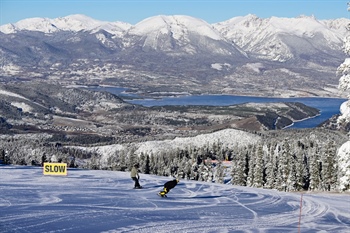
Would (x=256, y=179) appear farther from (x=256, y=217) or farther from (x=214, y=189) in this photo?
(x=256, y=217)

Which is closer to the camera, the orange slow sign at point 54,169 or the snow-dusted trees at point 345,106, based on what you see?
the snow-dusted trees at point 345,106

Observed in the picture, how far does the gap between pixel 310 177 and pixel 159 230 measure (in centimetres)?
5604

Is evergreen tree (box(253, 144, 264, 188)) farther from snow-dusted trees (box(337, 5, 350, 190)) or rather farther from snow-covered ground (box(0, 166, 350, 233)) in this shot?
snow-dusted trees (box(337, 5, 350, 190))

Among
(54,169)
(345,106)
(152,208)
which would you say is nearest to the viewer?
(152,208)

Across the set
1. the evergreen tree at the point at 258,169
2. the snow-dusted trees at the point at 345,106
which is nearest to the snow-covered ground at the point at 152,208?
the snow-dusted trees at the point at 345,106

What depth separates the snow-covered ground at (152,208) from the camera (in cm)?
2398

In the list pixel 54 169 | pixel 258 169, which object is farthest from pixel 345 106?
pixel 258 169

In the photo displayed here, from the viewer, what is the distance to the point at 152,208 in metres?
28.6

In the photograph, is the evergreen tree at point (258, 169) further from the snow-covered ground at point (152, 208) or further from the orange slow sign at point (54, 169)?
the orange slow sign at point (54, 169)

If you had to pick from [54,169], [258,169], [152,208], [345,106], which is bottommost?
[152,208]

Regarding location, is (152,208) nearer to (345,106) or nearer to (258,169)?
(345,106)

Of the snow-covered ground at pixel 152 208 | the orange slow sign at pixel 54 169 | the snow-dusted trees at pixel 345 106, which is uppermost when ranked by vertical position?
the snow-dusted trees at pixel 345 106

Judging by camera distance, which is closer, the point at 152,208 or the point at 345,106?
the point at 152,208

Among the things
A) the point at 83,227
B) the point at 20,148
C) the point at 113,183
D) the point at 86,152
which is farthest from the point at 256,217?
the point at 86,152
